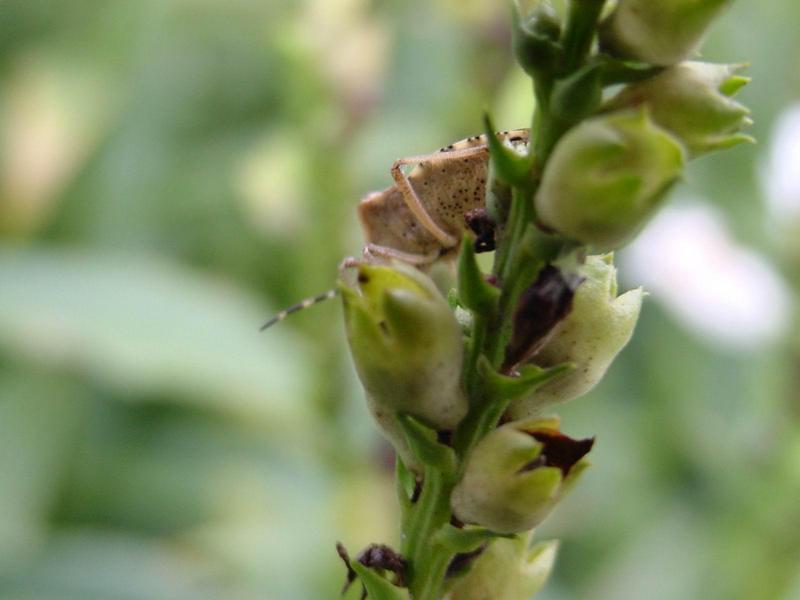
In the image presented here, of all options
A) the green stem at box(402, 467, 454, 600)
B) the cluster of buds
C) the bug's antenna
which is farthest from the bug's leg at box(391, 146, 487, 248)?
the green stem at box(402, 467, 454, 600)

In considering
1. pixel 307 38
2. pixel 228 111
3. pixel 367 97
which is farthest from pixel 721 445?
pixel 228 111

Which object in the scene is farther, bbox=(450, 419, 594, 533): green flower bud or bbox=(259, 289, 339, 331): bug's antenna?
bbox=(259, 289, 339, 331): bug's antenna

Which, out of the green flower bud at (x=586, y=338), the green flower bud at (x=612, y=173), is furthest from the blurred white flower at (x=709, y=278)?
the green flower bud at (x=612, y=173)

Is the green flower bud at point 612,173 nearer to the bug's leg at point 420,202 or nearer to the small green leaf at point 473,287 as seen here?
the small green leaf at point 473,287

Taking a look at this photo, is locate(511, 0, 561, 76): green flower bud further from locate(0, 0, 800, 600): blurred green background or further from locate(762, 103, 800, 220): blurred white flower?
locate(762, 103, 800, 220): blurred white flower

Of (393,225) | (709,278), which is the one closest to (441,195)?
(393,225)

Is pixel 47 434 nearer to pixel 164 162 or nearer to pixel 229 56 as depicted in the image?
pixel 164 162
